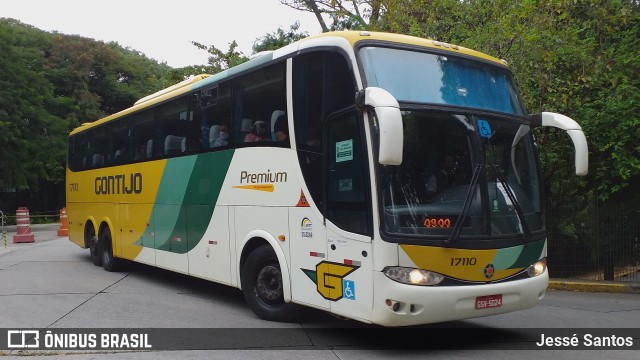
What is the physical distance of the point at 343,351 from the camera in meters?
6.45

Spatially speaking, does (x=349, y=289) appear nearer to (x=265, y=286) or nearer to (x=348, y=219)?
(x=348, y=219)

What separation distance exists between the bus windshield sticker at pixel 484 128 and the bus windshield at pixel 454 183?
1 cm

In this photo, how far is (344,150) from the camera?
6.44 m

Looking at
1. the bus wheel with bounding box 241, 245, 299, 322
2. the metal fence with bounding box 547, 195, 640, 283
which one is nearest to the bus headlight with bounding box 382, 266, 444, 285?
the bus wheel with bounding box 241, 245, 299, 322

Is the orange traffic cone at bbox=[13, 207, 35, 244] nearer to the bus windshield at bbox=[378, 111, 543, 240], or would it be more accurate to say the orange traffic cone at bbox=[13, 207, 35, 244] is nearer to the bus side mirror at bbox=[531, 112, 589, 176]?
the bus windshield at bbox=[378, 111, 543, 240]

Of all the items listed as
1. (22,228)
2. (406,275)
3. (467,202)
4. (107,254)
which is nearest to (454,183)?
(467,202)

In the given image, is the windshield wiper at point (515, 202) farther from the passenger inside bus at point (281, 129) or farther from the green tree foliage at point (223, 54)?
the green tree foliage at point (223, 54)

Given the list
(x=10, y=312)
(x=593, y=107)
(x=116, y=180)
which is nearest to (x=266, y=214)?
(x=10, y=312)

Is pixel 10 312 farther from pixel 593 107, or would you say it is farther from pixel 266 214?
pixel 593 107

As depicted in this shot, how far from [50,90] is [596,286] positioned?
102 feet

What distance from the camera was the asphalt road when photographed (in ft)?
21.2

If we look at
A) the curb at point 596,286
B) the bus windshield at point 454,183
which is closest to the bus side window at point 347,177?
the bus windshield at point 454,183

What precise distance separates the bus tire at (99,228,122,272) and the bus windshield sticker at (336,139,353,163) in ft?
27.1

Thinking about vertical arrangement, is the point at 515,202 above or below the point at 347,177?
below
